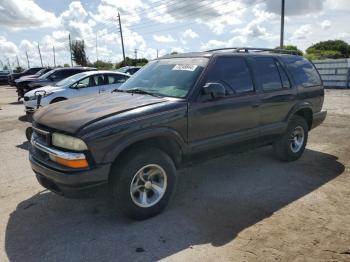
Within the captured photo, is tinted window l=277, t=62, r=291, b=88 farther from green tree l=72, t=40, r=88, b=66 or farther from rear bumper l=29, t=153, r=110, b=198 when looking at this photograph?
green tree l=72, t=40, r=88, b=66

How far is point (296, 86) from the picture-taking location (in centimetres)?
594

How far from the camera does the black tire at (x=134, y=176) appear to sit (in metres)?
3.74

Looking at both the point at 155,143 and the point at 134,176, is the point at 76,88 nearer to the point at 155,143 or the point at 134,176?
the point at 155,143

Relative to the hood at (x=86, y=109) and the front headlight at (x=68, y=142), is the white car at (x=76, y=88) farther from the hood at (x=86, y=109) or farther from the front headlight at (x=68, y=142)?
the front headlight at (x=68, y=142)

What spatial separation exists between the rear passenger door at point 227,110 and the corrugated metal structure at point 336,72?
56.7 ft

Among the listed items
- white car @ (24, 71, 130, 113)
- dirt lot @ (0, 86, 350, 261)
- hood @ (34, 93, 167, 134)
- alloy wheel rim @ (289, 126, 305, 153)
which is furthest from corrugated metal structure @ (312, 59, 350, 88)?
hood @ (34, 93, 167, 134)

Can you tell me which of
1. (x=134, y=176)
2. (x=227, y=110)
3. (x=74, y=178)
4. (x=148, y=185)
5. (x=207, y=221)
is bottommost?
(x=207, y=221)

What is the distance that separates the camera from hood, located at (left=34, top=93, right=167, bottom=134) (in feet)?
12.0

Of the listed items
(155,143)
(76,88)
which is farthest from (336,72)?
(155,143)

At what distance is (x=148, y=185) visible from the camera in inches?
159

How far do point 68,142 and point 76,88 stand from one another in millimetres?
7879

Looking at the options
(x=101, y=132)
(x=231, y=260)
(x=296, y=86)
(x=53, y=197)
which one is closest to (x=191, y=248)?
(x=231, y=260)

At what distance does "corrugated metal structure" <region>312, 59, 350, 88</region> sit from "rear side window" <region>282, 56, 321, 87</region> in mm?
15286

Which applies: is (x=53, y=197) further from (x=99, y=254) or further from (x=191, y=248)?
(x=191, y=248)
